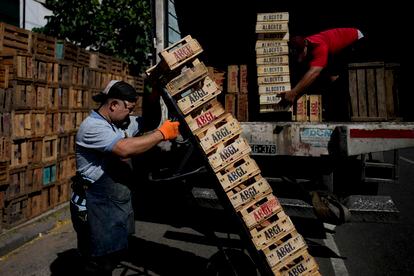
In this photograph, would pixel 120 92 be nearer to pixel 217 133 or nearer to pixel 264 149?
pixel 217 133

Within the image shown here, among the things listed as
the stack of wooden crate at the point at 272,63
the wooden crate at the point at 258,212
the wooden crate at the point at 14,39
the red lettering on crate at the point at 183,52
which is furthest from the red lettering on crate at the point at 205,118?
the wooden crate at the point at 14,39

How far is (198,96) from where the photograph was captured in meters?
3.21

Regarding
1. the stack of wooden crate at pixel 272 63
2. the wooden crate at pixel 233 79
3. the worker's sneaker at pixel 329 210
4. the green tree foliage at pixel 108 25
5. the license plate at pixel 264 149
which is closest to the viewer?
the worker's sneaker at pixel 329 210

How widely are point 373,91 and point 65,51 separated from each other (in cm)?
585

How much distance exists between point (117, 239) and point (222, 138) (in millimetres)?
1452

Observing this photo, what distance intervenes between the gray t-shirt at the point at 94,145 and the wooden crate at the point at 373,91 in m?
3.50

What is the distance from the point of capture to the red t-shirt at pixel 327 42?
506 cm

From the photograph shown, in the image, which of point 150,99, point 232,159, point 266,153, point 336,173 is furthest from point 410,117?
point 150,99

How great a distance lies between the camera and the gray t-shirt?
323 cm

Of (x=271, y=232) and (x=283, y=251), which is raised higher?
(x=271, y=232)

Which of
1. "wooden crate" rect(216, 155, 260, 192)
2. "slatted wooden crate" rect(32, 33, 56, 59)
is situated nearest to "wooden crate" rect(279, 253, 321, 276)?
"wooden crate" rect(216, 155, 260, 192)

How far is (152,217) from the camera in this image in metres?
6.82

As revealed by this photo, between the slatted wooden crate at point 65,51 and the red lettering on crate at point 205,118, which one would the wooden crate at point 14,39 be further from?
the red lettering on crate at point 205,118

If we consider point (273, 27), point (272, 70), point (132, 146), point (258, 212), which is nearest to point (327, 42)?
point (273, 27)
